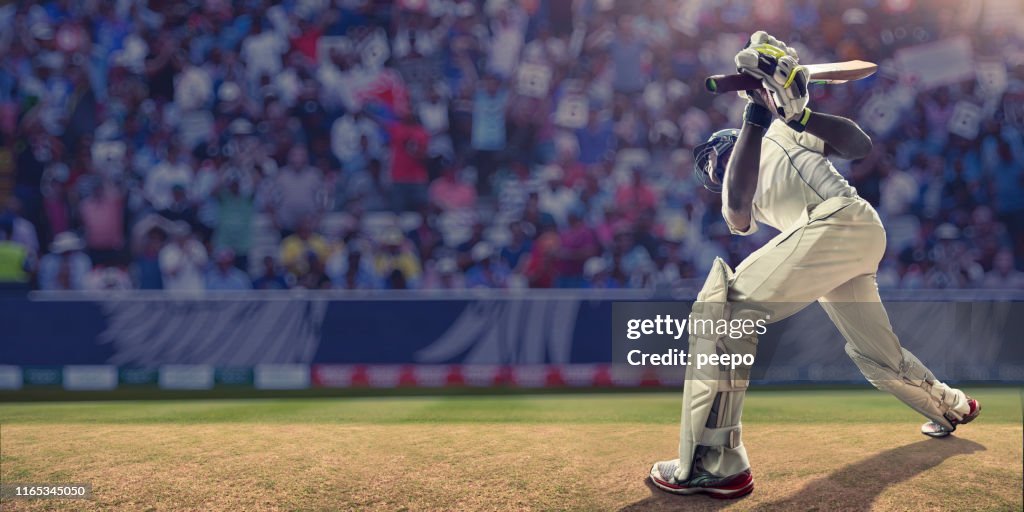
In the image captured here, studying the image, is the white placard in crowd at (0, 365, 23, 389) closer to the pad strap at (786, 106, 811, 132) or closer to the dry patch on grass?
the dry patch on grass

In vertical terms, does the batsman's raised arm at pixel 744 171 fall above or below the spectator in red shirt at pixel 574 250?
above

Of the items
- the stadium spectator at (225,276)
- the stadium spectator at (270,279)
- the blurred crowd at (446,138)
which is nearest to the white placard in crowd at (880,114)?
the blurred crowd at (446,138)

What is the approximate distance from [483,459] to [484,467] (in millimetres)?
135

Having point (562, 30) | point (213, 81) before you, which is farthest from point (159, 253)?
point (562, 30)

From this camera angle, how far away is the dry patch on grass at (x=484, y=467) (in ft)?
9.79

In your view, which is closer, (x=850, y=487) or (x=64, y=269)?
(x=850, y=487)

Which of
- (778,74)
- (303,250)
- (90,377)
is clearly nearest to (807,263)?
(778,74)

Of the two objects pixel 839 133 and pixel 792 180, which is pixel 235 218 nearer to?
pixel 792 180

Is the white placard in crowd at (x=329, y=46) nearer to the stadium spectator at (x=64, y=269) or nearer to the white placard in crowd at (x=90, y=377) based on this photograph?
the stadium spectator at (x=64, y=269)

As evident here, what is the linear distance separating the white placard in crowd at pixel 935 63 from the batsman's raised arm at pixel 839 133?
755 cm

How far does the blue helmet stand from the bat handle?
24.8 inches

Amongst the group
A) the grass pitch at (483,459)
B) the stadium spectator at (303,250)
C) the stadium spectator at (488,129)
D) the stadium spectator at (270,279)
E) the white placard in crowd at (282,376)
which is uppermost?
the stadium spectator at (488,129)

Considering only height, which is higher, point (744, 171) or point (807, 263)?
point (744, 171)

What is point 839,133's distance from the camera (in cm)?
298
